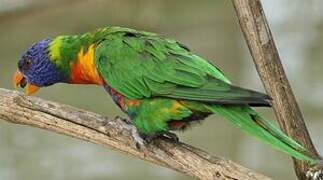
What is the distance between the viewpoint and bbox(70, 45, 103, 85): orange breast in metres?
1.88

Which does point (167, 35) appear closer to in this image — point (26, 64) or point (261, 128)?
point (26, 64)

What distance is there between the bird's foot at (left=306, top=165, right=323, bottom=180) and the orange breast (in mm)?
587

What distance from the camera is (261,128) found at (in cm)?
163

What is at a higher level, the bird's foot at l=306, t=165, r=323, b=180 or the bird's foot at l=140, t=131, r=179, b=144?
the bird's foot at l=306, t=165, r=323, b=180

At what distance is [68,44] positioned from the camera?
76.5 inches

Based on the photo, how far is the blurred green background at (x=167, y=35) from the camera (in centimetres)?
318

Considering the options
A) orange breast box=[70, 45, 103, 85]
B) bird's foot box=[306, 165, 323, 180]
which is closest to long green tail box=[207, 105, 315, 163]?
bird's foot box=[306, 165, 323, 180]

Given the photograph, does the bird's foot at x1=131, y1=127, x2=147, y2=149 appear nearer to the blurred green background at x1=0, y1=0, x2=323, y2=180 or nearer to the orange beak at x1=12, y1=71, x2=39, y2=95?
the orange beak at x1=12, y1=71, x2=39, y2=95

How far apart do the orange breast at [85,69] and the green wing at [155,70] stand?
0.11ft

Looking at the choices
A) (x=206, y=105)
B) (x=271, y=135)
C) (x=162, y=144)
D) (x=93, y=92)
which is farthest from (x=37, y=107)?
(x=93, y=92)

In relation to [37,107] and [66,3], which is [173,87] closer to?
[37,107]

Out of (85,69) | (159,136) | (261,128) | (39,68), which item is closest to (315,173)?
(261,128)

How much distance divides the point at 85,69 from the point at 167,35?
2.16 meters

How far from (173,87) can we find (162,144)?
0.17 metres
